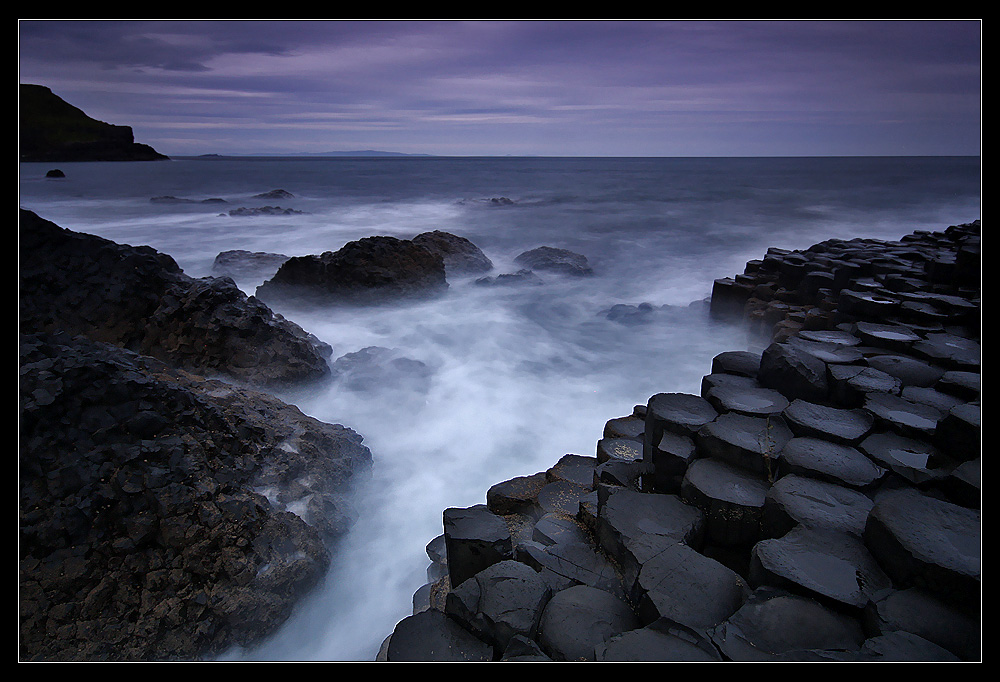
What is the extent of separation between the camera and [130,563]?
2514 mm

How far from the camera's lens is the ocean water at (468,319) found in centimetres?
342

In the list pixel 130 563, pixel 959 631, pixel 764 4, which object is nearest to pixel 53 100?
pixel 130 563

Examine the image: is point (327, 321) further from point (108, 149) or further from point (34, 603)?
point (34, 603)

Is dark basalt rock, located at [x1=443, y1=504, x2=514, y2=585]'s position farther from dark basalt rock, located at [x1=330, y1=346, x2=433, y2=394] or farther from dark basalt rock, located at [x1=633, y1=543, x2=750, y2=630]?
dark basalt rock, located at [x1=330, y1=346, x2=433, y2=394]

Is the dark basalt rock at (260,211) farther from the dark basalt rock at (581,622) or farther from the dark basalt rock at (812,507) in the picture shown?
the dark basalt rock at (812,507)

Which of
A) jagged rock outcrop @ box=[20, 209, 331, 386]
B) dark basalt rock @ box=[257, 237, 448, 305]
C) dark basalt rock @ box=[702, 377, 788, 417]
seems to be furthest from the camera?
dark basalt rock @ box=[257, 237, 448, 305]

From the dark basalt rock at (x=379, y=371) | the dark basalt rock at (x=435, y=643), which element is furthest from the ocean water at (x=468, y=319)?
the dark basalt rock at (x=435, y=643)

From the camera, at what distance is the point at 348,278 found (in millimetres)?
7703

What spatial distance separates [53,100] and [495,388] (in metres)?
4.13

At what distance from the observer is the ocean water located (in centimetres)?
342

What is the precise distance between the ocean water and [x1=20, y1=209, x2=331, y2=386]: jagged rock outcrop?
489mm

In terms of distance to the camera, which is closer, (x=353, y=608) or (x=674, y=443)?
(x=674, y=443)

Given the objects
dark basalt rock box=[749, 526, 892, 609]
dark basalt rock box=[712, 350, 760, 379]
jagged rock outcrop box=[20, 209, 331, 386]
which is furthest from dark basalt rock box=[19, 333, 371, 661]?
dark basalt rock box=[712, 350, 760, 379]

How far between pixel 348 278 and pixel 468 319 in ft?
6.09
